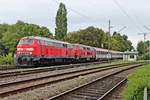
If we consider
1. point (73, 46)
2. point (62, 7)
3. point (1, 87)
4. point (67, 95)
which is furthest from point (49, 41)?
point (62, 7)

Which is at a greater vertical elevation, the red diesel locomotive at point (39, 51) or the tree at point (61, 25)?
the tree at point (61, 25)

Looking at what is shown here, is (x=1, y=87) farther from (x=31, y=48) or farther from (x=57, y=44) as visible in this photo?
(x=57, y=44)

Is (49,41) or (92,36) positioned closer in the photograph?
(49,41)

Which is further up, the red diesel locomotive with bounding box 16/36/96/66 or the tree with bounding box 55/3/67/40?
the tree with bounding box 55/3/67/40

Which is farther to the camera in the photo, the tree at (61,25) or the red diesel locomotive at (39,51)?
the tree at (61,25)

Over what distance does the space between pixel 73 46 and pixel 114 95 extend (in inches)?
1399

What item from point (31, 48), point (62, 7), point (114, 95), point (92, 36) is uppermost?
point (62, 7)

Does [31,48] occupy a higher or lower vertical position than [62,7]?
lower

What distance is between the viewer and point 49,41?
129ft

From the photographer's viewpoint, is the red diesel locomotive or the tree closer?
the red diesel locomotive

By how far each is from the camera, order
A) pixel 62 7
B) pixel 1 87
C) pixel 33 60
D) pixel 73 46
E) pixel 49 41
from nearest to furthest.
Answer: pixel 1 87
pixel 33 60
pixel 49 41
pixel 73 46
pixel 62 7

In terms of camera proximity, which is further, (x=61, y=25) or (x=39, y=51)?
(x=61, y=25)

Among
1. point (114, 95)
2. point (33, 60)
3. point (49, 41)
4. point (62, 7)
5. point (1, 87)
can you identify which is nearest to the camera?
point (114, 95)

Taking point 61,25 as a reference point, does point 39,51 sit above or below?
below
